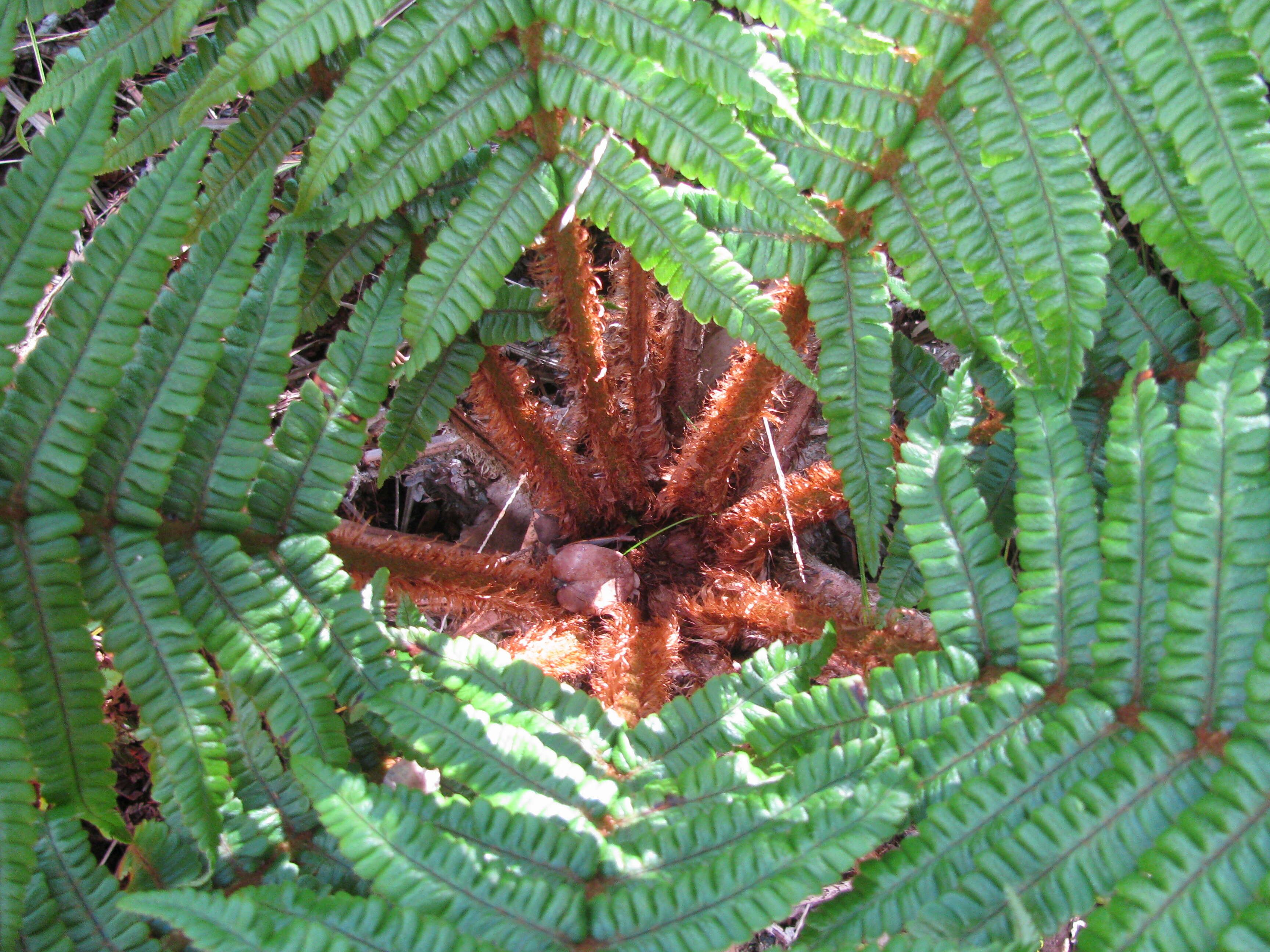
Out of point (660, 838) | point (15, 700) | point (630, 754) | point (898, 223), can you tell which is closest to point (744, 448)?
point (898, 223)

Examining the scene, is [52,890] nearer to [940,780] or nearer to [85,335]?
[85,335]

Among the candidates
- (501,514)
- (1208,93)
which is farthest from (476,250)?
(501,514)

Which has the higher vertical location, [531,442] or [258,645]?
[531,442]

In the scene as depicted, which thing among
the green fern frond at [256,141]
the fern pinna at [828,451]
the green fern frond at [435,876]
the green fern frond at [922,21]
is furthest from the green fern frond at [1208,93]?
the green fern frond at [256,141]

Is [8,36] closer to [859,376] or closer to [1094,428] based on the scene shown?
[859,376]

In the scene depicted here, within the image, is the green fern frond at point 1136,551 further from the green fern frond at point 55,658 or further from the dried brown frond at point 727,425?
the green fern frond at point 55,658

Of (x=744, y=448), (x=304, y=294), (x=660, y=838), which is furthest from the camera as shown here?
(x=744, y=448)
